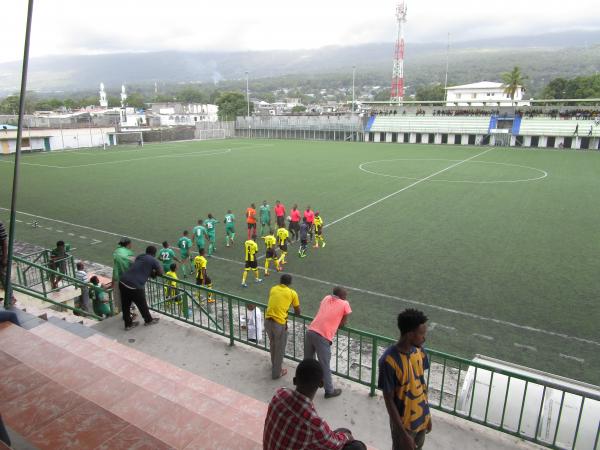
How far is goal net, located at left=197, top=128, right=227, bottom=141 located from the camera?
70125 mm

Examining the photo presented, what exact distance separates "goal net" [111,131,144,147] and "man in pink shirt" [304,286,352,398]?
58446 mm

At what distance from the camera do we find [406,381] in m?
3.92

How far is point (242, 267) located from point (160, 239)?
4.53 meters

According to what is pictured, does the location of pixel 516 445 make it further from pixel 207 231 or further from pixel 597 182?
pixel 597 182

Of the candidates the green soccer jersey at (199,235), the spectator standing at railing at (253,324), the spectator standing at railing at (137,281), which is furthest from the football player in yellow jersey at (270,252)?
the spectator standing at railing at (137,281)

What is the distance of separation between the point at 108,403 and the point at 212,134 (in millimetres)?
69936

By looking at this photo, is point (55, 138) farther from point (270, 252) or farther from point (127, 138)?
point (270, 252)

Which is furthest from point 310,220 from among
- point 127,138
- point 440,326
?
point 127,138

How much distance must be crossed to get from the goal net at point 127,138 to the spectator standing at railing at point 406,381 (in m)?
60.5

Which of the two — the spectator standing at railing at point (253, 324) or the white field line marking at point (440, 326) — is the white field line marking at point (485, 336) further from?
the spectator standing at railing at point (253, 324)

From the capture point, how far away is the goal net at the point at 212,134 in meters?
70.1

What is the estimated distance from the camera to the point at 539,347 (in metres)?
8.97

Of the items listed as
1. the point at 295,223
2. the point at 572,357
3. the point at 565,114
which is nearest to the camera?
the point at 572,357

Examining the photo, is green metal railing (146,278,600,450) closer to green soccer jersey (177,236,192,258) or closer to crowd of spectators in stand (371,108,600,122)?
green soccer jersey (177,236,192,258)
